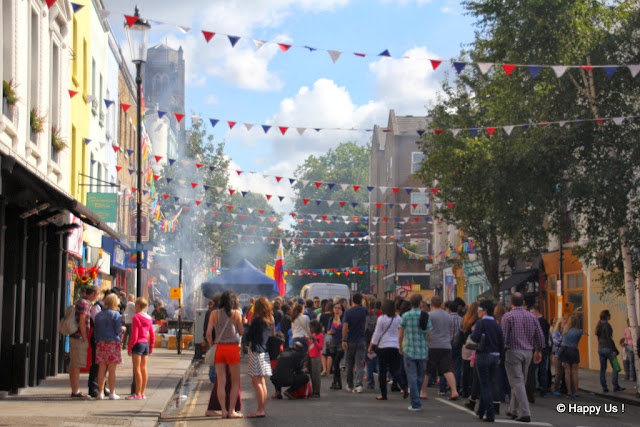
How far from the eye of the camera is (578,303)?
31703mm

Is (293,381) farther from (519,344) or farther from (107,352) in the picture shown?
(519,344)

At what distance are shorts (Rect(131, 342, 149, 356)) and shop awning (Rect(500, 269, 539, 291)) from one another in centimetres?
2313

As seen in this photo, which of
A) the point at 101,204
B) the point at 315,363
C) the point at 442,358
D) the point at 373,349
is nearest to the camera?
the point at 442,358

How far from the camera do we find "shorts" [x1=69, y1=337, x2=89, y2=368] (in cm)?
1513

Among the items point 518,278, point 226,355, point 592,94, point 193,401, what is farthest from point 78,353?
point 518,278

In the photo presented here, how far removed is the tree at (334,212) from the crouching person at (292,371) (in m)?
57.1

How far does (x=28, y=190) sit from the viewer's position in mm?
14766

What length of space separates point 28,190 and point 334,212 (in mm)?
82699

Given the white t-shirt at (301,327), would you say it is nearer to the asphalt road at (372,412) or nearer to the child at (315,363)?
the child at (315,363)

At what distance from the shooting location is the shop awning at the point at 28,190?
1308 centimetres

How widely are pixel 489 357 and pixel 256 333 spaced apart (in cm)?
322

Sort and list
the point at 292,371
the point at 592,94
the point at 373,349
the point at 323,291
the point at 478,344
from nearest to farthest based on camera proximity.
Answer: the point at 478,344 → the point at 292,371 → the point at 373,349 → the point at 592,94 → the point at 323,291

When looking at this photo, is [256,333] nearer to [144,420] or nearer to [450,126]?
[144,420]

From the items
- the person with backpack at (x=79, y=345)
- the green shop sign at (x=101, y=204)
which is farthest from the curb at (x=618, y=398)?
the green shop sign at (x=101, y=204)
